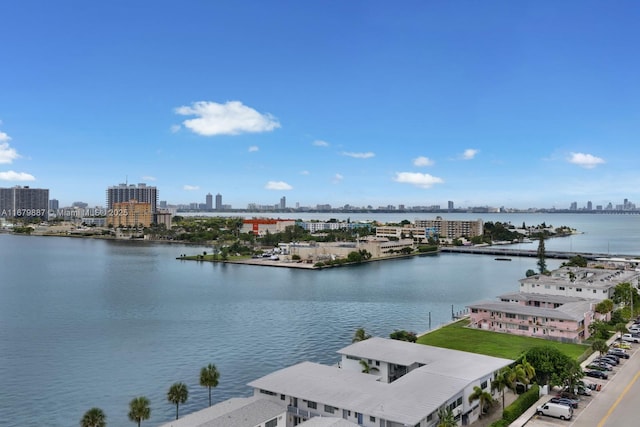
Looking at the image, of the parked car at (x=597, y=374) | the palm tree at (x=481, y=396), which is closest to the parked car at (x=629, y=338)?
the parked car at (x=597, y=374)

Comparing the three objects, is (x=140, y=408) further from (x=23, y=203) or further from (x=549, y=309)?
(x=23, y=203)

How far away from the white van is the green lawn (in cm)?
300

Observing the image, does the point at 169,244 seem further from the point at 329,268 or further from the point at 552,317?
the point at 552,317

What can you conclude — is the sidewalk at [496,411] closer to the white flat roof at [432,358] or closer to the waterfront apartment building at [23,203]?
the white flat roof at [432,358]

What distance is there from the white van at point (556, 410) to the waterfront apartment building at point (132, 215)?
6650 cm

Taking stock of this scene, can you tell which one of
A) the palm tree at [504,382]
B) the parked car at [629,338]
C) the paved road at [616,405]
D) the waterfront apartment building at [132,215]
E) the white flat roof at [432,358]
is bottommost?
the paved road at [616,405]

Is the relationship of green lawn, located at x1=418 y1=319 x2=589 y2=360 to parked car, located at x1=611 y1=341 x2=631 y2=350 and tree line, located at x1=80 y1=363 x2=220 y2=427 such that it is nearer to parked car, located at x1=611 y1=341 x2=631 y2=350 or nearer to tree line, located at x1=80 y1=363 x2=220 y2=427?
parked car, located at x1=611 y1=341 x2=631 y2=350

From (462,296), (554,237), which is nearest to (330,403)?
(462,296)

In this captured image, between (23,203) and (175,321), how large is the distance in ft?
295

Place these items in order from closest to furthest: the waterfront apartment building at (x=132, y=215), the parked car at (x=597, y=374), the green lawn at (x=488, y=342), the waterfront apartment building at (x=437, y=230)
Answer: the parked car at (x=597, y=374)
the green lawn at (x=488, y=342)
the waterfront apartment building at (x=437, y=230)
the waterfront apartment building at (x=132, y=215)

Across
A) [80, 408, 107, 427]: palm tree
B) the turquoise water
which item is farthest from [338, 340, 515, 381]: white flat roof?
[80, 408, 107, 427]: palm tree

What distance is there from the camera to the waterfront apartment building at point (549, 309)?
11844mm

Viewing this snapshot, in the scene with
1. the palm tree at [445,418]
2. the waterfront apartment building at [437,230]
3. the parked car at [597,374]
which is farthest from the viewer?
the waterfront apartment building at [437,230]

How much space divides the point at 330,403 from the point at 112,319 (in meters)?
10.3
